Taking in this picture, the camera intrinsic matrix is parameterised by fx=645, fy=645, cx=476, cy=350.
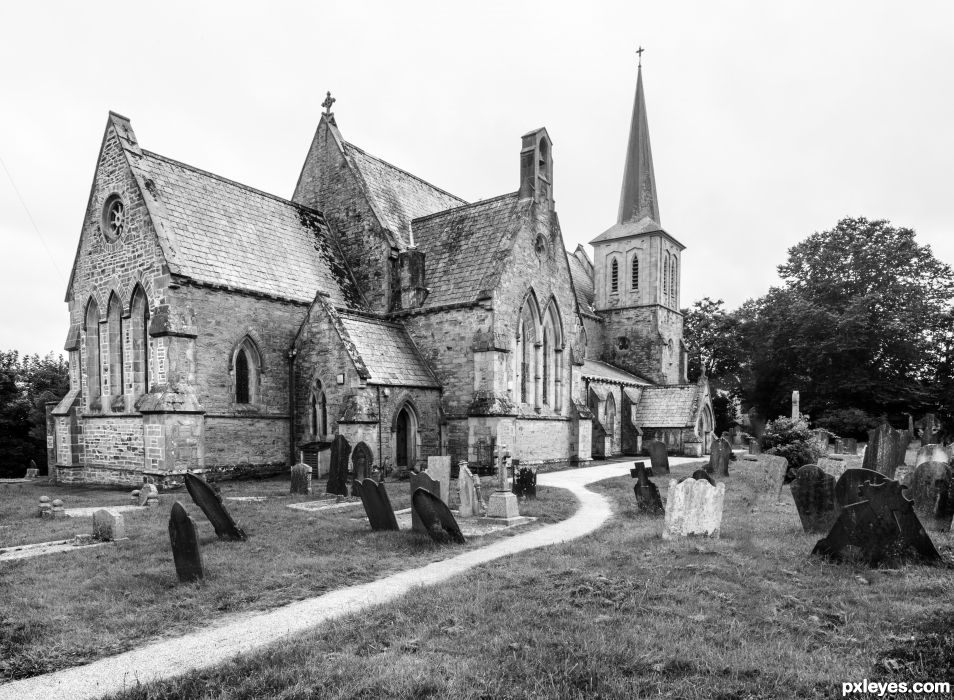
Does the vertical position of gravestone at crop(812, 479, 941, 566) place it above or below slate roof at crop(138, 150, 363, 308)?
below

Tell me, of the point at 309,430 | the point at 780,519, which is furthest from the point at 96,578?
the point at 309,430

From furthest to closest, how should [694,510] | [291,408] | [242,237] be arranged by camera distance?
1. [242,237]
2. [291,408]
3. [694,510]

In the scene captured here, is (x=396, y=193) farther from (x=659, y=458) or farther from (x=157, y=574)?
(x=157, y=574)

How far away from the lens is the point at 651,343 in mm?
42781

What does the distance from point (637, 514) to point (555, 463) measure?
12.7 metres

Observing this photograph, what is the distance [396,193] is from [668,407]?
18.9 m

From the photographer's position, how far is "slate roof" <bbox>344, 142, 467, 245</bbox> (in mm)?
26406

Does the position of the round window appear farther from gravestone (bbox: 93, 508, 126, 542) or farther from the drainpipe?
gravestone (bbox: 93, 508, 126, 542)

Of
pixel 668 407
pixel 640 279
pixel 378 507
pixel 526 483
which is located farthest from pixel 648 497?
pixel 640 279

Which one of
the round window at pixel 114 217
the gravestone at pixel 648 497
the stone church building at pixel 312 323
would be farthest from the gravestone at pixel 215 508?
the round window at pixel 114 217

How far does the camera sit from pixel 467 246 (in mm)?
24500

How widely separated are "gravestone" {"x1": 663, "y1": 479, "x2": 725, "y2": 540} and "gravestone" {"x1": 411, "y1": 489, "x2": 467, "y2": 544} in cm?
347

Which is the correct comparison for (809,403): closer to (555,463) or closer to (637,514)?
(555,463)

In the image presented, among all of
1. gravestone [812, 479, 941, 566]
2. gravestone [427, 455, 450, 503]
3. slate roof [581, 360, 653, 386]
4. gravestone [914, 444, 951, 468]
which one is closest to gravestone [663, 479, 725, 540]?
gravestone [812, 479, 941, 566]
